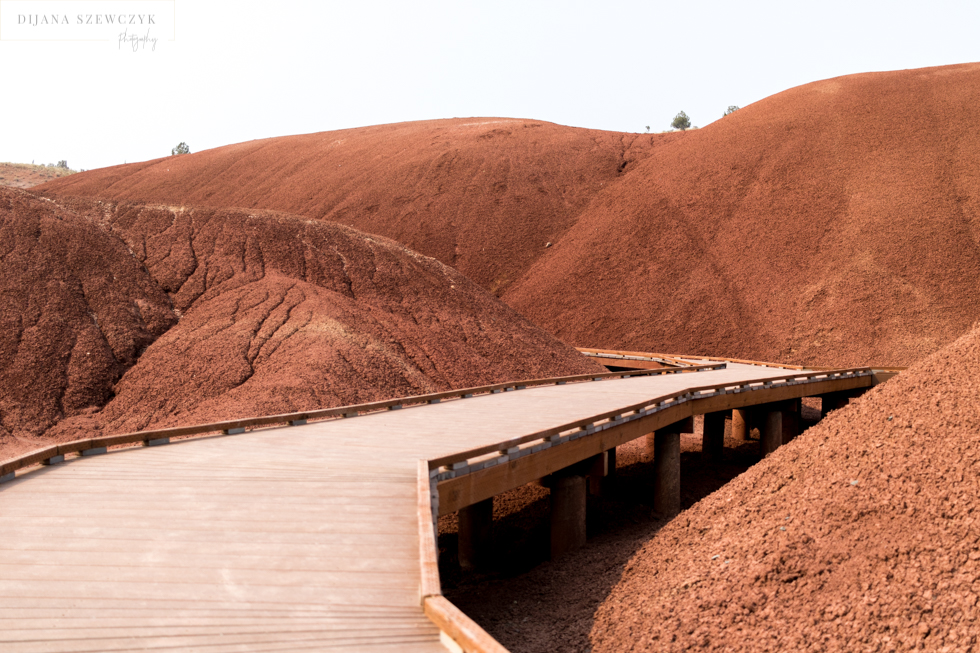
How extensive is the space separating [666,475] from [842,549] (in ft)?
32.0

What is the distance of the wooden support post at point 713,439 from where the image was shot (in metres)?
24.2

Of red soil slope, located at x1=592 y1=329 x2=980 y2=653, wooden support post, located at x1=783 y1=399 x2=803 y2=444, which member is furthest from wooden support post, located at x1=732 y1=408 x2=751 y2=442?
red soil slope, located at x1=592 y1=329 x2=980 y2=653

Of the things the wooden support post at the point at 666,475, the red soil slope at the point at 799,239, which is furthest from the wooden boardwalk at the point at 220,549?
the red soil slope at the point at 799,239

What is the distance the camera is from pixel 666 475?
18.4m

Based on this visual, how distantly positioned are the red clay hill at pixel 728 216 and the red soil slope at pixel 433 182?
252 millimetres

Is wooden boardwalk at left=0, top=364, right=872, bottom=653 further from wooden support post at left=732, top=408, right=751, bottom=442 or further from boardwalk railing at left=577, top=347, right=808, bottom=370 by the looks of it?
boardwalk railing at left=577, top=347, right=808, bottom=370

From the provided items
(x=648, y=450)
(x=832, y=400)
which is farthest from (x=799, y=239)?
(x=648, y=450)

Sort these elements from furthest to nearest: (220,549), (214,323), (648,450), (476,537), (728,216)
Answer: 1. (728,216)
2. (648,450)
3. (214,323)
4. (476,537)
5. (220,549)

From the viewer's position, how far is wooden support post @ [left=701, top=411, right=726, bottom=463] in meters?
24.2

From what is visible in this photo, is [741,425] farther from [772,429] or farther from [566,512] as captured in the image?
[566,512]

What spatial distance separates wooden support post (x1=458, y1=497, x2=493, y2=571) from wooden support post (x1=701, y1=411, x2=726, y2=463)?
11403mm

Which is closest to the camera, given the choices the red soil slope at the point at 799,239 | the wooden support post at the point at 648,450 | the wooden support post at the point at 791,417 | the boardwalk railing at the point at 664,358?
the wooden support post at the point at 648,450

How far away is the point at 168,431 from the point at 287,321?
12373 millimetres

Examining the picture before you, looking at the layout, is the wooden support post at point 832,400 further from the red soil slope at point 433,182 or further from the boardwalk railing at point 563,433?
the red soil slope at point 433,182
